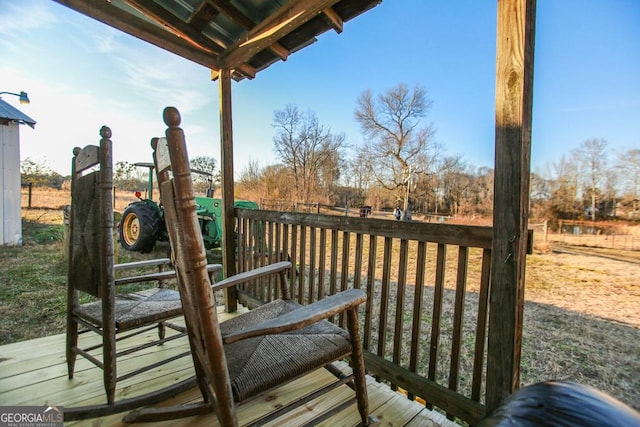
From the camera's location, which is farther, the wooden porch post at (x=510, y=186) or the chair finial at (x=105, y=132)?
the chair finial at (x=105, y=132)

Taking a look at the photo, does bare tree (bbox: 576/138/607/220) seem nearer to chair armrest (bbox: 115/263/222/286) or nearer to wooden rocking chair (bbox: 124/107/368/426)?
wooden rocking chair (bbox: 124/107/368/426)

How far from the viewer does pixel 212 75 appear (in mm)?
2506

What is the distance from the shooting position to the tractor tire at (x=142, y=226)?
4.63 m

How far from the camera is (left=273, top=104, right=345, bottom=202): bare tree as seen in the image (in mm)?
5574

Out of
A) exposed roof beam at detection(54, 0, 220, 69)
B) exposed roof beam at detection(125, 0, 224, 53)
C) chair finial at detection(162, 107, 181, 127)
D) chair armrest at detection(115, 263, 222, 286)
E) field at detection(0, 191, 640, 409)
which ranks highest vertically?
exposed roof beam at detection(125, 0, 224, 53)

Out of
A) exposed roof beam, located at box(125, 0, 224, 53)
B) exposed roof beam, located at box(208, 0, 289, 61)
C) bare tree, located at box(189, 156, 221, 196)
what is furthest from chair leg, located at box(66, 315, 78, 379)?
bare tree, located at box(189, 156, 221, 196)

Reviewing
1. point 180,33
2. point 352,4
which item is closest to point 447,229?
point 352,4

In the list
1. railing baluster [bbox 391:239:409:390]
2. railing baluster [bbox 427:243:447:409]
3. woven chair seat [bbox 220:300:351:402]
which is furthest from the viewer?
railing baluster [bbox 391:239:409:390]

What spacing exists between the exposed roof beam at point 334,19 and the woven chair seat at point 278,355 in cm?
179

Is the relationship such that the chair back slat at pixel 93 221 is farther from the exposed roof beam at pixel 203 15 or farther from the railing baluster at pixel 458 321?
the railing baluster at pixel 458 321

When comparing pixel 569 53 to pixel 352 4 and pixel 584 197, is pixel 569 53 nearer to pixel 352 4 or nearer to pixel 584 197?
pixel 584 197

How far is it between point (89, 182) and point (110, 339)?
Answer: 0.77m

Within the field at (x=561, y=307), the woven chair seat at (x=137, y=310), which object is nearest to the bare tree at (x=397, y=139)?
the field at (x=561, y=307)

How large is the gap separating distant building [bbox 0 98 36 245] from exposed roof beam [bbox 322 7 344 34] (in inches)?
233
